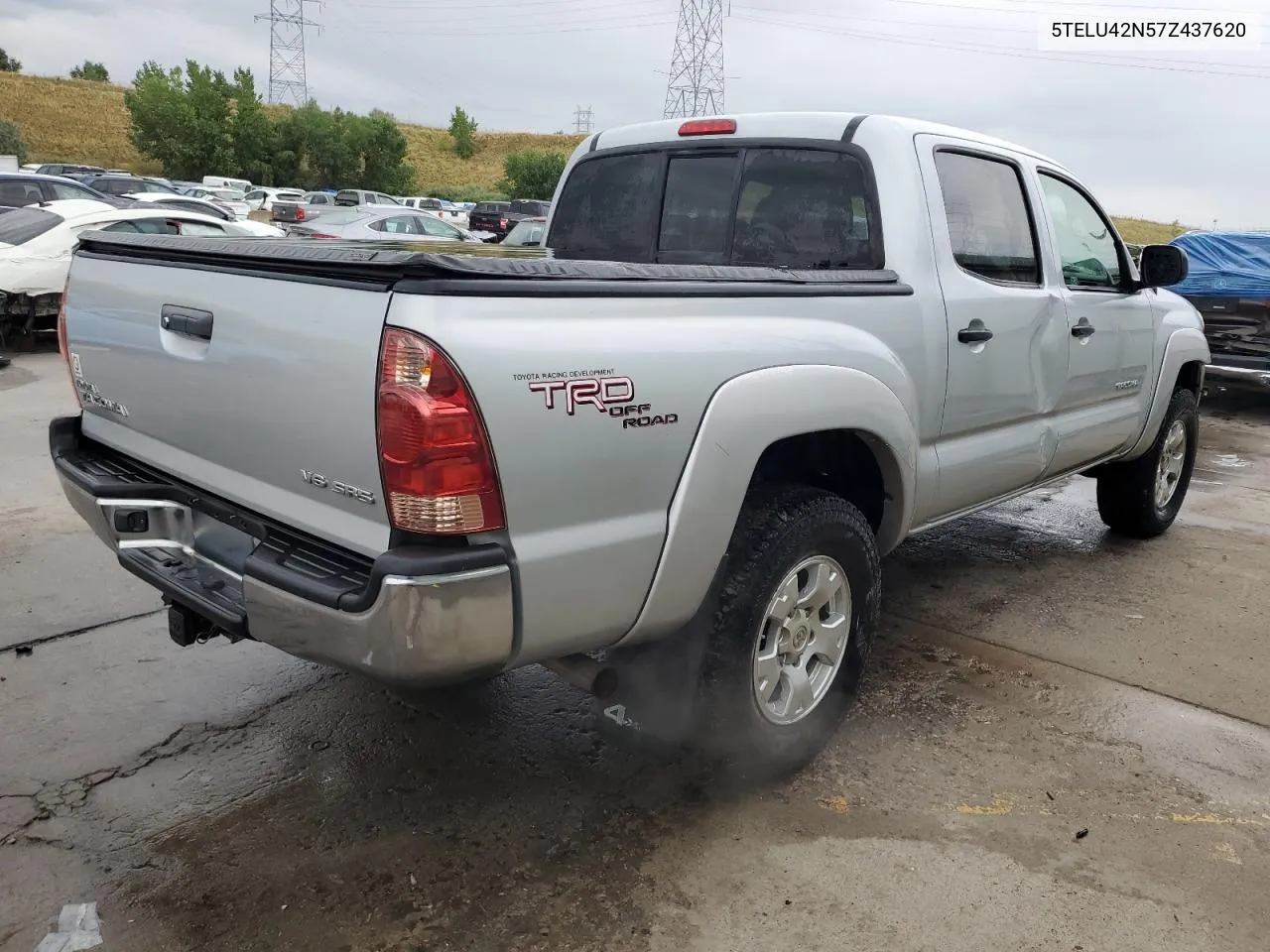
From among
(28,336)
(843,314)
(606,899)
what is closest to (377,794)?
(606,899)

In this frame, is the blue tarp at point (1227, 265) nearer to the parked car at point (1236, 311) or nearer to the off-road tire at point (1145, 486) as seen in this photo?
the parked car at point (1236, 311)

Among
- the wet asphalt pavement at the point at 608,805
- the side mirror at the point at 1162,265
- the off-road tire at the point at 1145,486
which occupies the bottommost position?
the wet asphalt pavement at the point at 608,805

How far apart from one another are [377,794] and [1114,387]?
12.2 ft

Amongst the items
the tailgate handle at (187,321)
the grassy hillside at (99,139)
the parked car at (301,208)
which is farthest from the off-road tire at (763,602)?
the grassy hillside at (99,139)

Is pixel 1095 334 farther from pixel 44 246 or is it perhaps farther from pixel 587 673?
pixel 44 246

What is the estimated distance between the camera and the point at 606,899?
253 centimetres

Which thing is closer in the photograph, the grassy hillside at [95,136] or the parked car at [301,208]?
the parked car at [301,208]

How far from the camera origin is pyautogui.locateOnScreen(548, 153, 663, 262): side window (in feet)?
13.4

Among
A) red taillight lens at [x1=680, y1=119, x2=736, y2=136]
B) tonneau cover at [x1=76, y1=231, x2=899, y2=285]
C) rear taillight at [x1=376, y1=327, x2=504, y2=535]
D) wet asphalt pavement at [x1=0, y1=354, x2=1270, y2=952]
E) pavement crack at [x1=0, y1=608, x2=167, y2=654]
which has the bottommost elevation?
pavement crack at [x1=0, y1=608, x2=167, y2=654]

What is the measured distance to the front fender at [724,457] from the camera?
248cm

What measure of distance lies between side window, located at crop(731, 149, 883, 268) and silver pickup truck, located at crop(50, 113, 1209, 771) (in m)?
0.01

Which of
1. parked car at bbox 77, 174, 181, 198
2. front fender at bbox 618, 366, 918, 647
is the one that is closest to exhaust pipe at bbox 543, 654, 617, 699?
front fender at bbox 618, 366, 918, 647

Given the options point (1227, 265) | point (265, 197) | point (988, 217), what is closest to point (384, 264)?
point (988, 217)

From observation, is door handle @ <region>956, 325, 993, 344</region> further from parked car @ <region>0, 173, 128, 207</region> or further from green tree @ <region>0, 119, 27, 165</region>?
green tree @ <region>0, 119, 27, 165</region>
